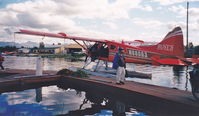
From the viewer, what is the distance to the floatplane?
12.2 m

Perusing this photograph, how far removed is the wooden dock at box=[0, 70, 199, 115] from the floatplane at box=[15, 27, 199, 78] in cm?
320

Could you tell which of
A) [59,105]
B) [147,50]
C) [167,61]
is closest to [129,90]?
[59,105]

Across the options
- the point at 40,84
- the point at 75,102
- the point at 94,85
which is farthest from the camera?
the point at 40,84

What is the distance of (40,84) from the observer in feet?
36.9

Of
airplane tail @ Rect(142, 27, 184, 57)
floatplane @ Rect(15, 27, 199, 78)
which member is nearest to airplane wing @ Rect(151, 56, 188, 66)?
floatplane @ Rect(15, 27, 199, 78)

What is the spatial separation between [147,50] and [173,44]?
1701mm

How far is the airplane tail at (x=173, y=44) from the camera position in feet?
40.1

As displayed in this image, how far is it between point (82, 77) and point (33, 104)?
394 cm

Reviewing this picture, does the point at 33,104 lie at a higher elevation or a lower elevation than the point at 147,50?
lower

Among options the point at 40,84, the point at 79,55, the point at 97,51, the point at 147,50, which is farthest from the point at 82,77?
the point at 79,55

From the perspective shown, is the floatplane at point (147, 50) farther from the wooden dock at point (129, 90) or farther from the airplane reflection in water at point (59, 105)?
the airplane reflection in water at point (59, 105)

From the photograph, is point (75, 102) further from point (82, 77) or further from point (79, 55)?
point (79, 55)

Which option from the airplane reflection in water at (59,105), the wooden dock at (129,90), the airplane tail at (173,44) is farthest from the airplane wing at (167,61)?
the airplane reflection in water at (59,105)

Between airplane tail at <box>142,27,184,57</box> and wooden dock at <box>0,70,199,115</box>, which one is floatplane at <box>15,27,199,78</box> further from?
wooden dock at <box>0,70,199,115</box>
